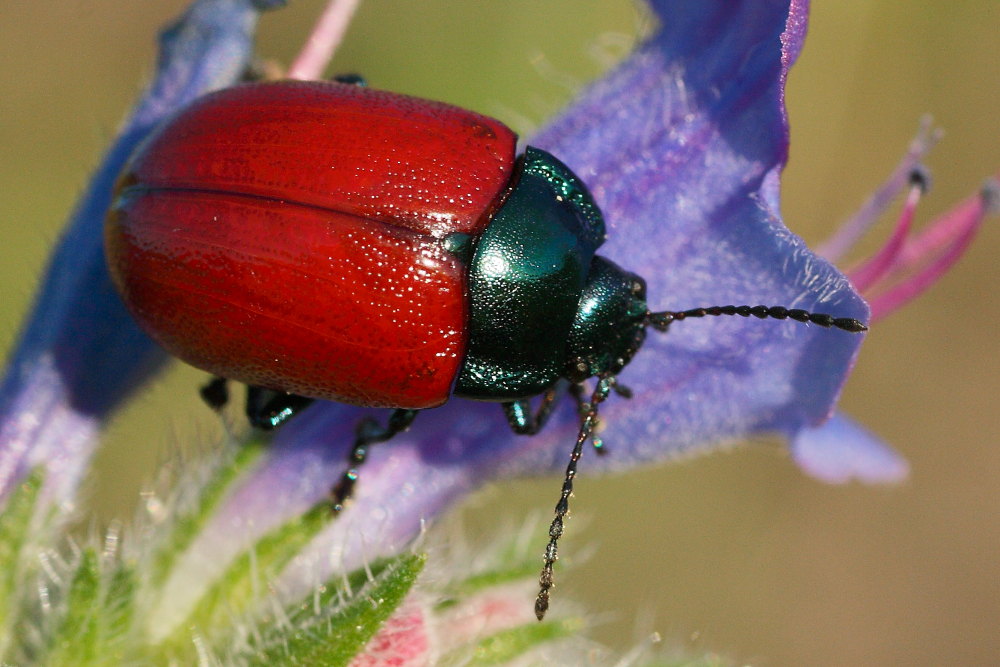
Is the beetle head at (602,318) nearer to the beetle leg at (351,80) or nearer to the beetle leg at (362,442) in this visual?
the beetle leg at (362,442)

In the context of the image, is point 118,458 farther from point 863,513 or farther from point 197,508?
point 863,513

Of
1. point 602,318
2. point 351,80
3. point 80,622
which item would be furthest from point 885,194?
point 80,622

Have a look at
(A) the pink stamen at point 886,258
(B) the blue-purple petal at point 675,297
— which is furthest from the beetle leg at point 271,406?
(A) the pink stamen at point 886,258

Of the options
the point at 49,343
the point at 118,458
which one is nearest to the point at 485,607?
the point at 49,343

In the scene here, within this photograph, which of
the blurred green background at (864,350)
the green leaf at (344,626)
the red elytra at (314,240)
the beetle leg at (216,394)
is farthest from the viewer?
the blurred green background at (864,350)

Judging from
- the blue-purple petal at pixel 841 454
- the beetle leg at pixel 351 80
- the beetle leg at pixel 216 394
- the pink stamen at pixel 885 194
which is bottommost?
the beetle leg at pixel 216 394

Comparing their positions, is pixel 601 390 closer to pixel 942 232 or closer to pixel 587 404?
pixel 587 404
